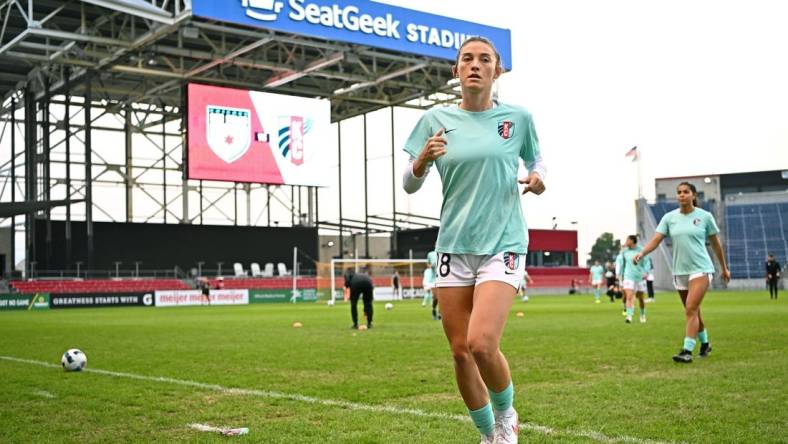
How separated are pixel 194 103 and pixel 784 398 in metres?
39.3

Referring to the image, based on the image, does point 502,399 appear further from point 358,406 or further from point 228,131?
point 228,131

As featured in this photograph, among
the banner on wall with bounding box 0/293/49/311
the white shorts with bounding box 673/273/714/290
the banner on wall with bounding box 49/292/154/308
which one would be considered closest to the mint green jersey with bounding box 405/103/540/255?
the white shorts with bounding box 673/273/714/290

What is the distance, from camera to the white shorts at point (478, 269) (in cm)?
508

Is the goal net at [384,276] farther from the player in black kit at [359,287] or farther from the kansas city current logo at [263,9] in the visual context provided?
the player in black kit at [359,287]

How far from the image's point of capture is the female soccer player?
16.8 feet

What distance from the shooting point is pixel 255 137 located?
46.0 meters

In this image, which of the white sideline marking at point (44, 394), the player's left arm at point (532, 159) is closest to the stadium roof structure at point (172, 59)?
the white sideline marking at point (44, 394)

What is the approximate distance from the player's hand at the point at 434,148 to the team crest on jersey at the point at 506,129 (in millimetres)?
377

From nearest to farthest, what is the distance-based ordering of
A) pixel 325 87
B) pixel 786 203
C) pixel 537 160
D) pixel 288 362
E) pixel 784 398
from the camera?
1. pixel 537 160
2. pixel 784 398
3. pixel 288 362
4. pixel 325 87
5. pixel 786 203

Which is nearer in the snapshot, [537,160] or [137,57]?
→ [537,160]

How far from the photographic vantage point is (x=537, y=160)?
542 cm

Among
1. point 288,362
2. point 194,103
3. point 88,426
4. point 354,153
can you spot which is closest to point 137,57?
point 194,103

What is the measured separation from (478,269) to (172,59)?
4933 centimetres

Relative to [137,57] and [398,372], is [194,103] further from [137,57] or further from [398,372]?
[398,372]
